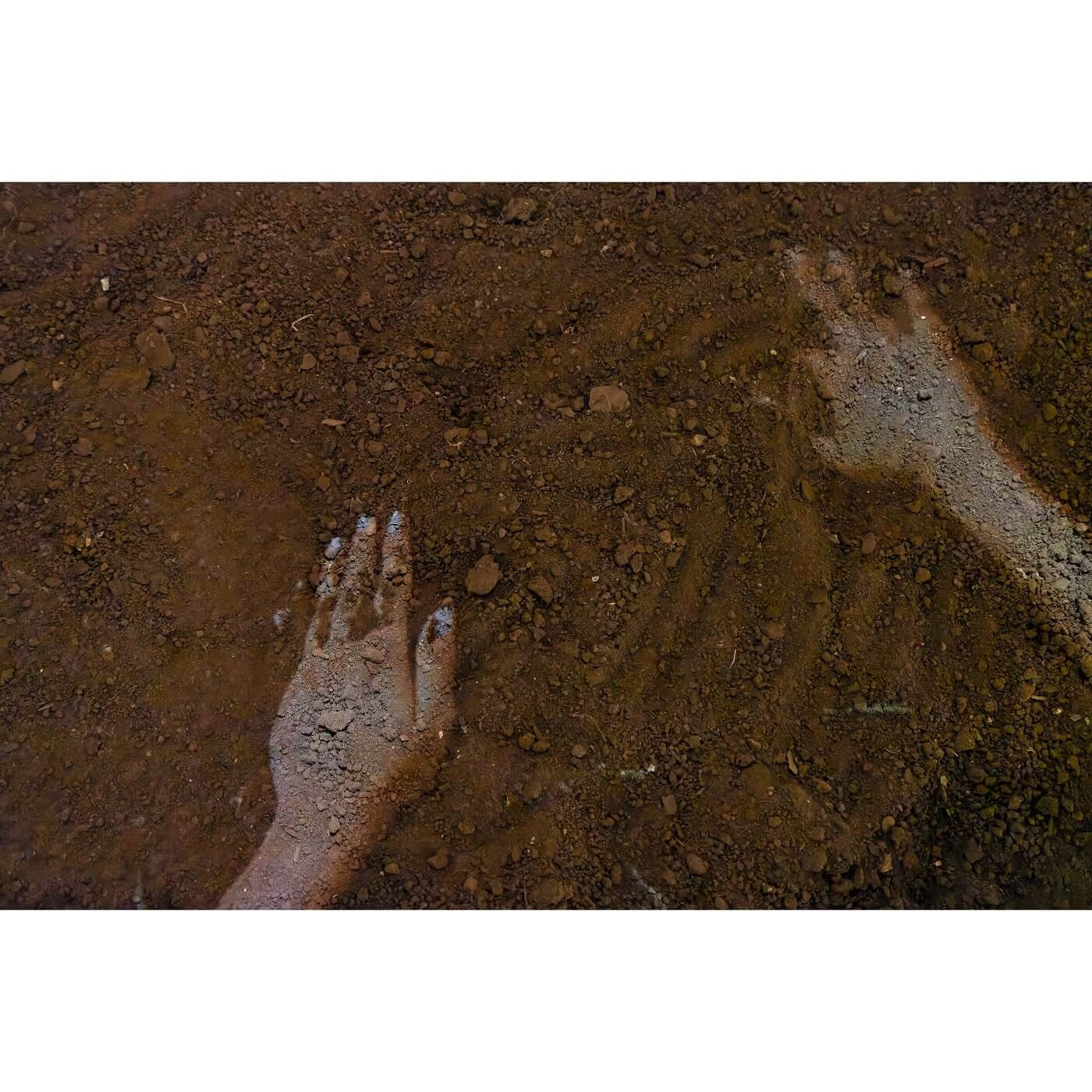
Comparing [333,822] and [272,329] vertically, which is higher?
[272,329]

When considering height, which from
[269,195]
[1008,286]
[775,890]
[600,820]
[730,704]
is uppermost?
[269,195]

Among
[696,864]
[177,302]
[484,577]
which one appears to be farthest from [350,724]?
[177,302]

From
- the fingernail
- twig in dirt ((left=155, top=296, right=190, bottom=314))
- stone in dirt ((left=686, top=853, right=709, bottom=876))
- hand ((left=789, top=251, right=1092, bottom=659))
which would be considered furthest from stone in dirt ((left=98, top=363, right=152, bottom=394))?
stone in dirt ((left=686, top=853, right=709, bottom=876))

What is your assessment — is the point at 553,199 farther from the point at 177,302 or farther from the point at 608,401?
the point at 177,302

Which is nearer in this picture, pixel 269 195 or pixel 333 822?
pixel 333 822

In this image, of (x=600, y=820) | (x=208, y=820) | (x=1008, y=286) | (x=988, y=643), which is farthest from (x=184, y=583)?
(x=1008, y=286)

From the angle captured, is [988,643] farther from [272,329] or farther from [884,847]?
[272,329]

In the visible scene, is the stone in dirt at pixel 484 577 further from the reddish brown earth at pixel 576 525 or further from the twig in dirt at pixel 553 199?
the twig in dirt at pixel 553 199
